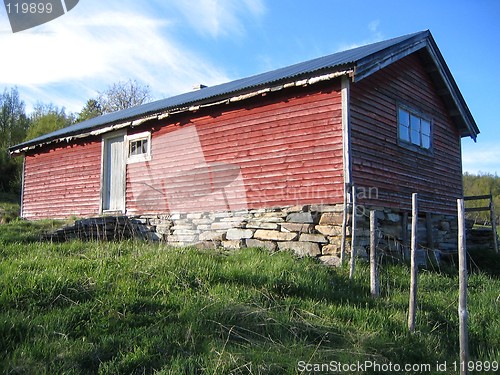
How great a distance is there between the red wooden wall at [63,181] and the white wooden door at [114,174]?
1.00 ft

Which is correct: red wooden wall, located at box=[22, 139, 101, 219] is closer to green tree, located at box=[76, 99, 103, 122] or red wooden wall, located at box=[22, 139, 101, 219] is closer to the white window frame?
the white window frame

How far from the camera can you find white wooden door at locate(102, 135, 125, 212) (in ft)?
43.3

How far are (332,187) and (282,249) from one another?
65.6 inches

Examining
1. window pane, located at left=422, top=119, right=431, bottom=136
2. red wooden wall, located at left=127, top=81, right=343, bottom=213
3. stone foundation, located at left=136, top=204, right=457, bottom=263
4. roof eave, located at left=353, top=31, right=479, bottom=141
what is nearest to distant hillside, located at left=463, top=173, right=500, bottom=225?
roof eave, located at left=353, top=31, right=479, bottom=141

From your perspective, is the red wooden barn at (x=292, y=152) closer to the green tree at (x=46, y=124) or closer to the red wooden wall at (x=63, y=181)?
the red wooden wall at (x=63, y=181)

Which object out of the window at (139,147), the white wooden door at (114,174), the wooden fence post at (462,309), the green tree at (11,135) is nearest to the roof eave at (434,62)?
the wooden fence post at (462,309)

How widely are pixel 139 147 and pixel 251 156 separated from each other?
4337mm

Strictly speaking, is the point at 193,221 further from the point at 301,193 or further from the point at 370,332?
the point at 370,332

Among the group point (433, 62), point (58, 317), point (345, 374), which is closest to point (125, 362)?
point (58, 317)

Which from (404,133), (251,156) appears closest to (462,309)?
(251,156)

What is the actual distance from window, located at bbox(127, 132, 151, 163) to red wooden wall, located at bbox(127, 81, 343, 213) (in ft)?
0.77

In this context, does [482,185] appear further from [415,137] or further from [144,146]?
[144,146]

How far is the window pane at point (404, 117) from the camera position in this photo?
10.9 metres

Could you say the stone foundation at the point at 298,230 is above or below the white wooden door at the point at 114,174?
below
